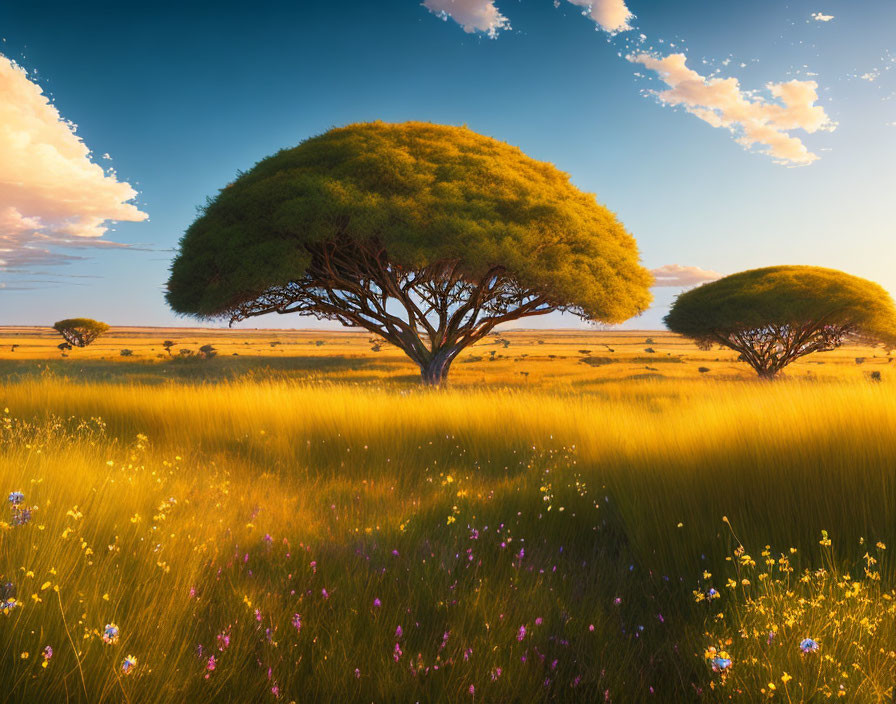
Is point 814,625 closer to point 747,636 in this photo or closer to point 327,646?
point 747,636

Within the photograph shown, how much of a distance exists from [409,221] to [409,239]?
1.90 ft

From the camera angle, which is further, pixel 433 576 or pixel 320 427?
pixel 320 427

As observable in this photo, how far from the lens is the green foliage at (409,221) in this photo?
16.3 m

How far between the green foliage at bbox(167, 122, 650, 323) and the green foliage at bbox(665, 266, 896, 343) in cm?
1107

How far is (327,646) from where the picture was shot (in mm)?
2879

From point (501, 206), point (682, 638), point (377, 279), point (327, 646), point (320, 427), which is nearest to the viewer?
point (327, 646)

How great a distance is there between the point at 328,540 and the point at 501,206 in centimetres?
1461

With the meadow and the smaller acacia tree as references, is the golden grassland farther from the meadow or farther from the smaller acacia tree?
the meadow

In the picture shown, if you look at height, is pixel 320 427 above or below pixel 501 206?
below

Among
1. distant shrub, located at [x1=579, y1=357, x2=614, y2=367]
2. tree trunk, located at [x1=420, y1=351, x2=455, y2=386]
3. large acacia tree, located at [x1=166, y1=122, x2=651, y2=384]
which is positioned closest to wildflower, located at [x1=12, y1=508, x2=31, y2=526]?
large acacia tree, located at [x1=166, y1=122, x2=651, y2=384]

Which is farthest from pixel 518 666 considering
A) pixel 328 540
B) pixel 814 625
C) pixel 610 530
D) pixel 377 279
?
pixel 377 279

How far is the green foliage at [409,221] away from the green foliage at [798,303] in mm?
11070

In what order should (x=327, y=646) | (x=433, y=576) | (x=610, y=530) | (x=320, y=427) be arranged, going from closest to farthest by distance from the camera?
(x=327, y=646), (x=433, y=576), (x=610, y=530), (x=320, y=427)

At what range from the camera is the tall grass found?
259 centimetres
